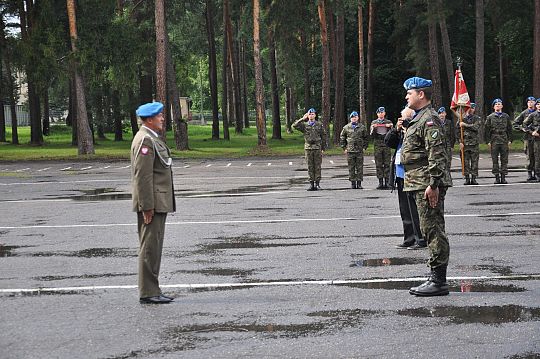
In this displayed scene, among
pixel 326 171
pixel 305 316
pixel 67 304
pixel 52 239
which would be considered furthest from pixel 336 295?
pixel 326 171

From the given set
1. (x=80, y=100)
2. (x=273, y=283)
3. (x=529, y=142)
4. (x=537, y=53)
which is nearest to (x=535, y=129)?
(x=529, y=142)

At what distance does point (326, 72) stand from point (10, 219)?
1199 inches

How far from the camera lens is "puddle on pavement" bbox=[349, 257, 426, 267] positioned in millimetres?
10758

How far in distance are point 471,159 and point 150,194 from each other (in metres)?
15.1

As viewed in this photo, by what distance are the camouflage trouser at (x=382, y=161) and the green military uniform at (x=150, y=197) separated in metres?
13.9

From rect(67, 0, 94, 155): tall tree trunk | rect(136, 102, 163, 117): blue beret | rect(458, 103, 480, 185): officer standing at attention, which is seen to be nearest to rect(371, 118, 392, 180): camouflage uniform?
rect(458, 103, 480, 185): officer standing at attention

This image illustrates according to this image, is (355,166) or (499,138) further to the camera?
(499,138)

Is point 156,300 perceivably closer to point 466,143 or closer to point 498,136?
point 466,143

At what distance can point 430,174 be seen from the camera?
9055 millimetres

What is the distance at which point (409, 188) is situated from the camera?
946cm

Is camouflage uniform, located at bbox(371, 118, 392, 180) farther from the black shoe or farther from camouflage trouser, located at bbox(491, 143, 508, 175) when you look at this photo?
the black shoe

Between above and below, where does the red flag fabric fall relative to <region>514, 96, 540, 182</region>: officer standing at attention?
above

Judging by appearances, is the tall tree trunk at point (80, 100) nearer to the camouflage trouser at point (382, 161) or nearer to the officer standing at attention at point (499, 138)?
the camouflage trouser at point (382, 161)

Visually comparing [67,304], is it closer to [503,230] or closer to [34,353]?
[34,353]
